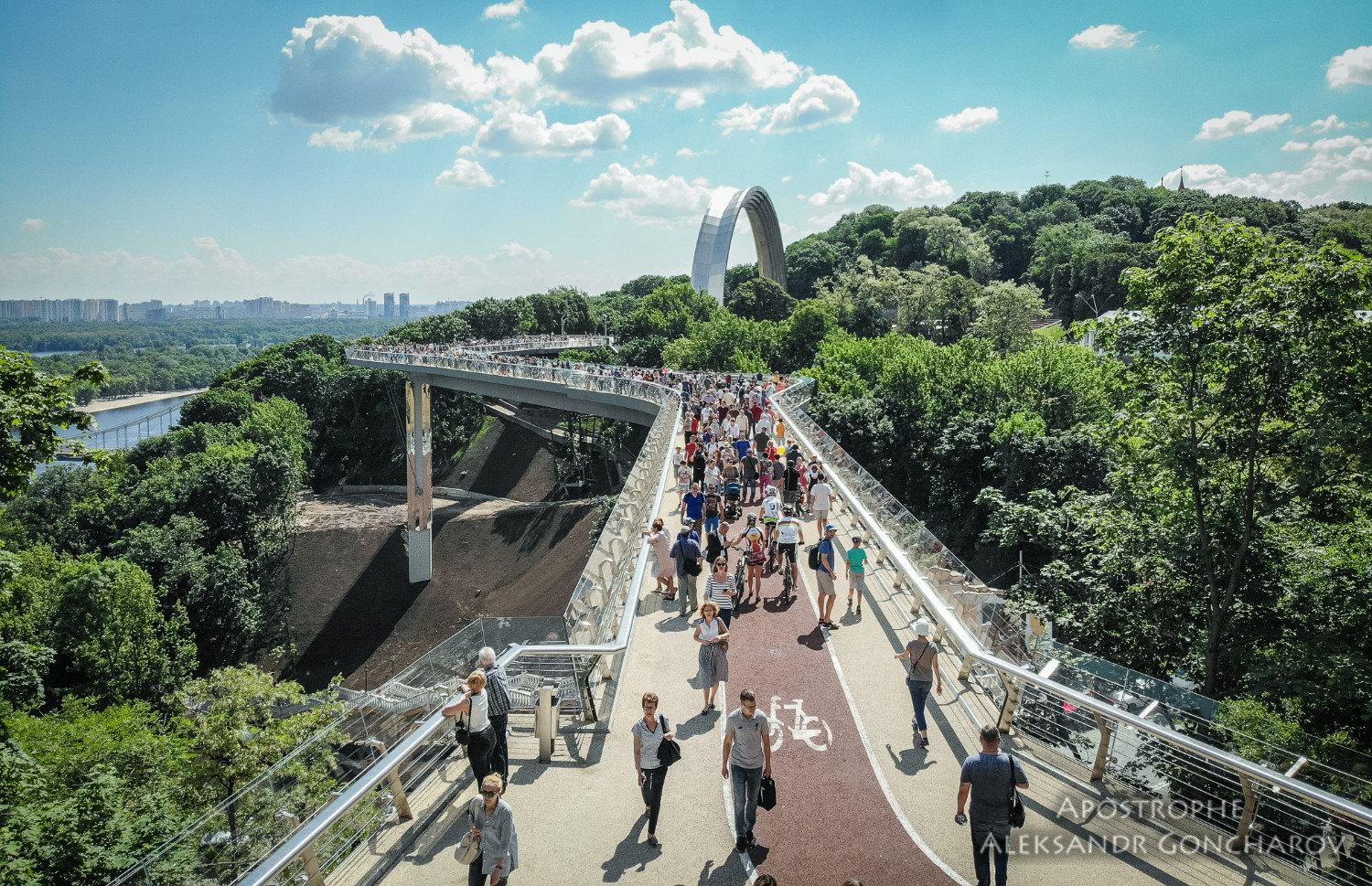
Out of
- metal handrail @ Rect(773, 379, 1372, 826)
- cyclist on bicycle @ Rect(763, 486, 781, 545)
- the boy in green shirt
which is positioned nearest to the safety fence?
cyclist on bicycle @ Rect(763, 486, 781, 545)

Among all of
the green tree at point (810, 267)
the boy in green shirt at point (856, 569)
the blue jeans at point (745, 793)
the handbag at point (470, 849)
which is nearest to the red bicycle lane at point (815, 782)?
the blue jeans at point (745, 793)

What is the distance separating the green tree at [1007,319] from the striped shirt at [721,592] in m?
51.8

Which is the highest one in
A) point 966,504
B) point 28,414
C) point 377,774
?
point 28,414

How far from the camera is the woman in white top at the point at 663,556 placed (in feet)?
44.9

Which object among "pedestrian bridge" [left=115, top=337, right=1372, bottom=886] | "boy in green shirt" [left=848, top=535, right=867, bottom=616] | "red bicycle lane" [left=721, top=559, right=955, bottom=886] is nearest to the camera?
"pedestrian bridge" [left=115, top=337, right=1372, bottom=886]

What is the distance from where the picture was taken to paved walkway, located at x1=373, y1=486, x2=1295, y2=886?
6875mm

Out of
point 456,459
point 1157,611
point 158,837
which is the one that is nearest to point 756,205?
point 456,459

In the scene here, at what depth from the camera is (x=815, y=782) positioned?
27.2 feet

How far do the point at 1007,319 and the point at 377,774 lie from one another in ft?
196

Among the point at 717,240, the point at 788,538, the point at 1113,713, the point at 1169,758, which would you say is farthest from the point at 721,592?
the point at 717,240

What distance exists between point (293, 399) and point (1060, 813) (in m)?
74.2

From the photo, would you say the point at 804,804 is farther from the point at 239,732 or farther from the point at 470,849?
the point at 239,732

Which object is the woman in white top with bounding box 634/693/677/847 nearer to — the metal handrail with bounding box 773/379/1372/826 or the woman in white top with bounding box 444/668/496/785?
the woman in white top with bounding box 444/668/496/785

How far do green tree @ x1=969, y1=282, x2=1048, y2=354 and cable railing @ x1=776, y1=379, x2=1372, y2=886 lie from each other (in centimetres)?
5222
